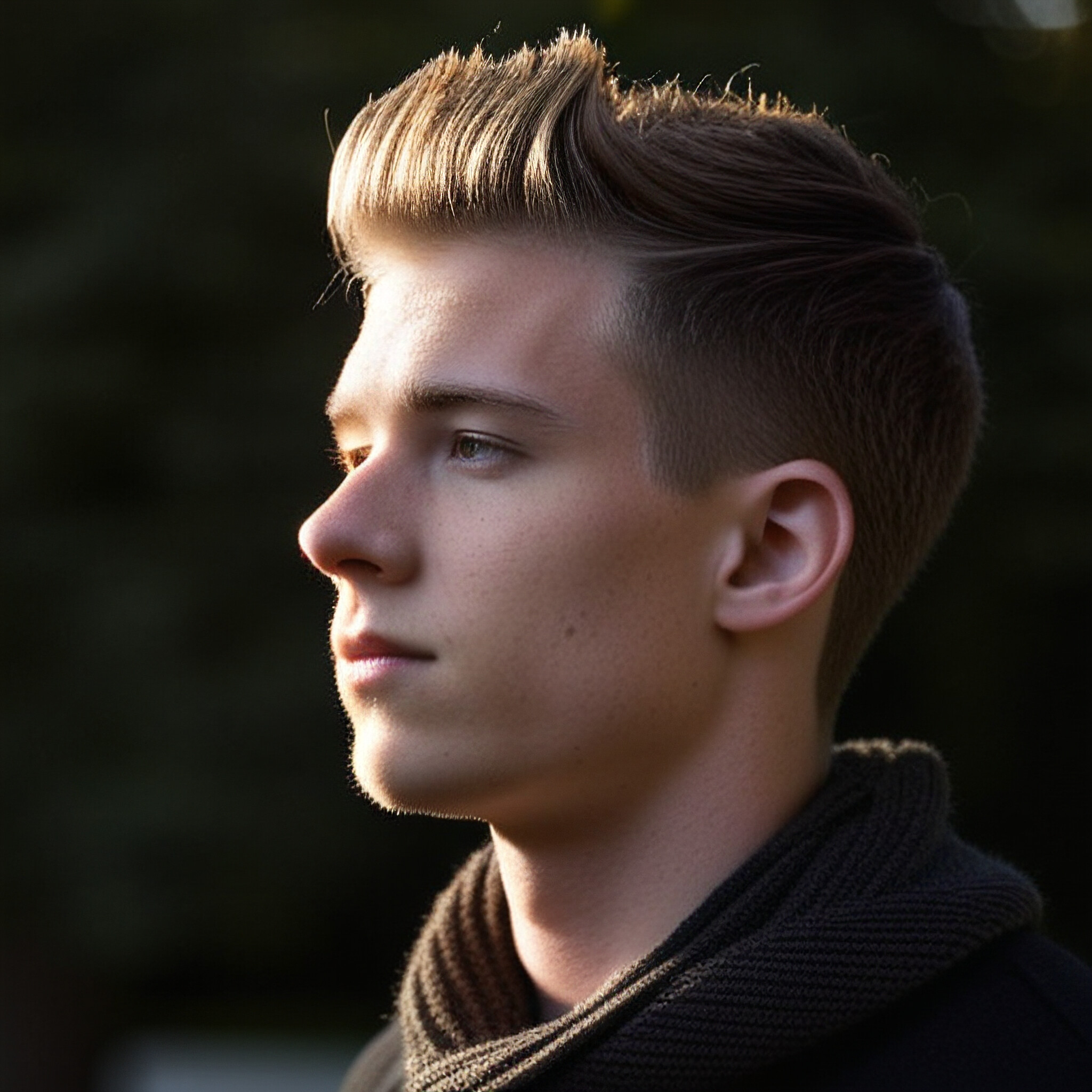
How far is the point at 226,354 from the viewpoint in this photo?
26.3 ft

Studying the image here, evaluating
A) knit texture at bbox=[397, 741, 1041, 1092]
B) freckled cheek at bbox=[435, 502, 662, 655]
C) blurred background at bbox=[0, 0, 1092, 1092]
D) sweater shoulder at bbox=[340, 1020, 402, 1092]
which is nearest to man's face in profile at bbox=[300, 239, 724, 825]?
freckled cheek at bbox=[435, 502, 662, 655]

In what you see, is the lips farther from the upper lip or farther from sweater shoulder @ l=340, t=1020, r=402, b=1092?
sweater shoulder @ l=340, t=1020, r=402, b=1092

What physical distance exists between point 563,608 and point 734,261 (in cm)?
60

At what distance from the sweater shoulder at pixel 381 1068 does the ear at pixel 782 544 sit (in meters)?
1.00

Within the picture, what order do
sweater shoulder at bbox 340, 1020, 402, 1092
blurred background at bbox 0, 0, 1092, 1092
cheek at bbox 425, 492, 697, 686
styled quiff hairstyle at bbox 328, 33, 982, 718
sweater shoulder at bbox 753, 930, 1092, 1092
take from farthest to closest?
blurred background at bbox 0, 0, 1092, 1092, sweater shoulder at bbox 340, 1020, 402, 1092, styled quiff hairstyle at bbox 328, 33, 982, 718, cheek at bbox 425, 492, 697, 686, sweater shoulder at bbox 753, 930, 1092, 1092

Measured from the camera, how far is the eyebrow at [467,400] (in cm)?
258

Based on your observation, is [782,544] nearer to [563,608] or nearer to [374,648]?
[563,608]

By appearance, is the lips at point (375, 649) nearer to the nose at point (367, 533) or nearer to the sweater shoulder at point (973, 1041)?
the nose at point (367, 533)

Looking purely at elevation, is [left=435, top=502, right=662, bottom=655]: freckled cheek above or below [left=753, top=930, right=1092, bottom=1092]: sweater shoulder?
above

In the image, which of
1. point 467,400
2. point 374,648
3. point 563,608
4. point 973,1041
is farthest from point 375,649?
point 973,1041

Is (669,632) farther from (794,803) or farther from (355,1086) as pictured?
(355,1086)

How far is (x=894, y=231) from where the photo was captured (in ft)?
9.29

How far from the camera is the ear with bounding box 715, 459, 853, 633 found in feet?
8.60

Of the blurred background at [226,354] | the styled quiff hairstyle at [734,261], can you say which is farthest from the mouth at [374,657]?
the blurred background at [226,354]
